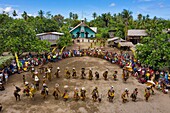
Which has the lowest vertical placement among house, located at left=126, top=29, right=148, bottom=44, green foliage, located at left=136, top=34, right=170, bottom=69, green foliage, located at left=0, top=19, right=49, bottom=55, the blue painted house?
green foliage, located at left=136, top=34, right=170, bottom=69

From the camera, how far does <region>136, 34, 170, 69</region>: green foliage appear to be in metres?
20.6

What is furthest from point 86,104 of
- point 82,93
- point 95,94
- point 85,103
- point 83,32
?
point 83,32

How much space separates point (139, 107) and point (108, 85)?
15.7 ft

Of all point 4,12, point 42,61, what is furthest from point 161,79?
point 4,12

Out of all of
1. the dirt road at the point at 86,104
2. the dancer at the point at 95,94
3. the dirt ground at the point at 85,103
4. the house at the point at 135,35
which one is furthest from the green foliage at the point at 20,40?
the house at the point at 135,35

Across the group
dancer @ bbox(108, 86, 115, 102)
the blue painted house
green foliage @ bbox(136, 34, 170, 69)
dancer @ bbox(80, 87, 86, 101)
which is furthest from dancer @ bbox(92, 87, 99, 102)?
the blue painted house

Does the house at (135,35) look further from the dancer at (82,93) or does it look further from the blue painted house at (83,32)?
the dancer at (82,93)

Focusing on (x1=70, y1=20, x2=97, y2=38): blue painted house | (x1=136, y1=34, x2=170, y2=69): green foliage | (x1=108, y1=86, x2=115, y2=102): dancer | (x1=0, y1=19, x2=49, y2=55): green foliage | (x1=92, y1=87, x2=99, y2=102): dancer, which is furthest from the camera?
(x1=70, y1=20, x2=97, y2=38): blue painted house

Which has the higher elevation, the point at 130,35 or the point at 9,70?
the point at 130,35

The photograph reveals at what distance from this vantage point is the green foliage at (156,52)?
2058 cm

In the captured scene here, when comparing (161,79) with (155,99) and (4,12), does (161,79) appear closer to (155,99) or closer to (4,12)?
(155,99)

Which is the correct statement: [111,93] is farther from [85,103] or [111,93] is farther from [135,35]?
[135,35]

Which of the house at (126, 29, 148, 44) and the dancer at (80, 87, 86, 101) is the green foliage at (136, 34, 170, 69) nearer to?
the dancer at (80, 87, 86, 101)

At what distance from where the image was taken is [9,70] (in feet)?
67.4
